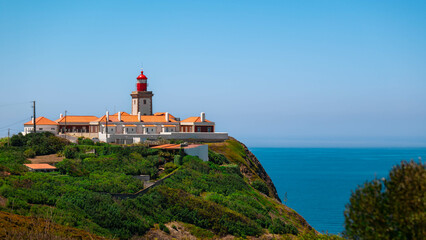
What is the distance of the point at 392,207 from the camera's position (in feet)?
61.5

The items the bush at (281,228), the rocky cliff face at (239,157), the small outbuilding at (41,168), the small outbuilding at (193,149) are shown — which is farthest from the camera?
the rocky cliff face at (239,157)

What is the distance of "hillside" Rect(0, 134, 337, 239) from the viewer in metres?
32.1

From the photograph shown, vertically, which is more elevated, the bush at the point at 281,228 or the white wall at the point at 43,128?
the white wall at the point at 43,128

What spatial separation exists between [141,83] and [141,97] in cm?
251

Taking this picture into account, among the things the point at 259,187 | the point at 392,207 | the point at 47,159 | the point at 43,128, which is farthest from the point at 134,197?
the point at 43,128

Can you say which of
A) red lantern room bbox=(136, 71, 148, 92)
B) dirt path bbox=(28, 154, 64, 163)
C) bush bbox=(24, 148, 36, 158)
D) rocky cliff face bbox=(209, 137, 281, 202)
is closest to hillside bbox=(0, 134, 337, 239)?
bush bbox=(24, 148, 36, 158)

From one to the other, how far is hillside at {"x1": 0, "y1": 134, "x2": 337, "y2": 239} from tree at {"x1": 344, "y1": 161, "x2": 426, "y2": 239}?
Answer: 11835 millimetres

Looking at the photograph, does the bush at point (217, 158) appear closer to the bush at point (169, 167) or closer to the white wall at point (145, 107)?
the bush at point (169, 167)

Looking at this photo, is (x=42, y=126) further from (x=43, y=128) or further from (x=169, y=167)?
(x=169, y=167)

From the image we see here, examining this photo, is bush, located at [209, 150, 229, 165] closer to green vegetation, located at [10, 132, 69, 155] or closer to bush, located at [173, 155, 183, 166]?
bush, located at [173, 155, 183, 166]

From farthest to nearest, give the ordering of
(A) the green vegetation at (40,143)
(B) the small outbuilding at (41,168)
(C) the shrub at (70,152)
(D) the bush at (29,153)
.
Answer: (A) the green vegetation at (40,143) → (D) the bush at (29,153) → (C) the shrub at (70,152) → (B) the small outbuilding at (41,168)

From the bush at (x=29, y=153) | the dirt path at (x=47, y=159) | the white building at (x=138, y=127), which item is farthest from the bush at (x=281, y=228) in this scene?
the white building at (x=138, y=127)

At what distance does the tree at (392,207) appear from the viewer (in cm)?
1784

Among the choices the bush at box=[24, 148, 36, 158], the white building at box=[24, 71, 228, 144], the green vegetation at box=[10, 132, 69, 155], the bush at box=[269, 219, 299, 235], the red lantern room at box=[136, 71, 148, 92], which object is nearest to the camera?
the bush at box=[269, 219, 299, 235]
